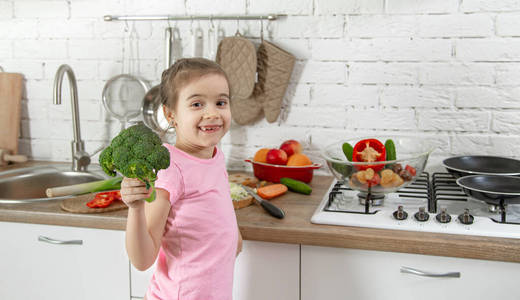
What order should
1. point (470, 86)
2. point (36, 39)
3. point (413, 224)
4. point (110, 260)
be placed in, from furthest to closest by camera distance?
1. point (36, 39)
2. point (470, 86)
3. point (110, 260)
4. point (413, 224)

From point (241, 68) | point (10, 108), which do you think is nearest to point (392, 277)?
point (241, 68)

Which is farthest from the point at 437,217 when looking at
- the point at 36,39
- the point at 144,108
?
the point at 36,39

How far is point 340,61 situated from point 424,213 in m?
0.72

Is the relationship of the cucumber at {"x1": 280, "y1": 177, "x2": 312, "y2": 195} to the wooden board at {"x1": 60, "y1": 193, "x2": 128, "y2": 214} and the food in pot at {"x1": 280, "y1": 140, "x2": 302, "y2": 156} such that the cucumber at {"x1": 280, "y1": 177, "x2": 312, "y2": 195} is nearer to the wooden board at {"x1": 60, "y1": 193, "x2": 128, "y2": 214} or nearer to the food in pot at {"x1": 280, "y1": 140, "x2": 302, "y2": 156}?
the food in pot at {"x1": 280, "y1": 140, "x2": 302, "y2": 156}

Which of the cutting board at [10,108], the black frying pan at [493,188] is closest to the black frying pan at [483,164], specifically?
the black frying pan at [493,188]

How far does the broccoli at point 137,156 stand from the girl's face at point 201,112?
0.14 m

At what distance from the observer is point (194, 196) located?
3.51ft

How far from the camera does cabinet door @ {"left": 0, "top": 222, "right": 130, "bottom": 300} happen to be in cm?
133

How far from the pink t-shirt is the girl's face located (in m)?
0.05

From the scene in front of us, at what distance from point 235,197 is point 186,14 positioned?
32.5 inches

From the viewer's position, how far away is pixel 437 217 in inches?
46.8

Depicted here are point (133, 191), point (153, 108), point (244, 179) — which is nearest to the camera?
point (133, 191)

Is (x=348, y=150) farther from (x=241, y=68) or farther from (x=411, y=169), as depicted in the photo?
(x=241, y=68)

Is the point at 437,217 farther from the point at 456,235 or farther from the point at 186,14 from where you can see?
the point at 186,14
